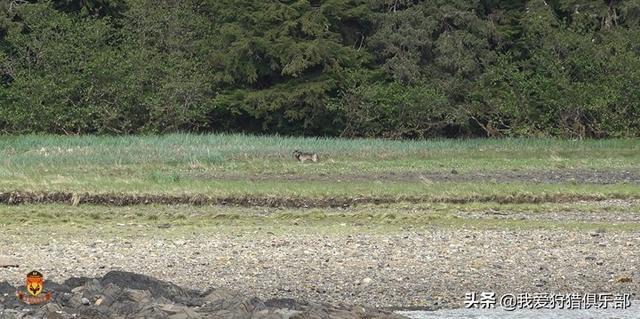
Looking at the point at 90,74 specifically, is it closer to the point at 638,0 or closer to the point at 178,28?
the point at 178,28

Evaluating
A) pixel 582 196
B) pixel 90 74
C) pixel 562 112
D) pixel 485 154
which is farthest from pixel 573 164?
pixel 90 74

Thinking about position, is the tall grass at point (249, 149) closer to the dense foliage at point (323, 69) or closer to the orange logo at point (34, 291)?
the dense foliage at point (323, 69)

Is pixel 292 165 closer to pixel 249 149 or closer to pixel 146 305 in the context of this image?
pixel 249 149

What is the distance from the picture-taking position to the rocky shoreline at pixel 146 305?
9828 millimetres

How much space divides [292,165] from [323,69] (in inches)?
692

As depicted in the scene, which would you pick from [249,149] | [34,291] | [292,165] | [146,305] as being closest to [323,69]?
[249,149]

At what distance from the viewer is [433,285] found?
13633mm

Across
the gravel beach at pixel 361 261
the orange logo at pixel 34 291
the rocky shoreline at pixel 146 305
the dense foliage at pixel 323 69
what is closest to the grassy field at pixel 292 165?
the dense foliage at pixel 323 69

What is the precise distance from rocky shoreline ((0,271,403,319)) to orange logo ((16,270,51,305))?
5 cm

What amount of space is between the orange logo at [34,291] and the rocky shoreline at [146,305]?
0.05 metres

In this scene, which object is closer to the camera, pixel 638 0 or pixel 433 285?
pixel 433 285

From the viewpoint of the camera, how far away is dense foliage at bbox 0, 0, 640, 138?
147ft

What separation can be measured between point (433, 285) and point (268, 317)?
4.07 m

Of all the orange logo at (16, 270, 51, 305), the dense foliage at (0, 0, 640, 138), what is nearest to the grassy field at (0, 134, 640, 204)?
the dense foliage at (0, 0, 640, 138)
